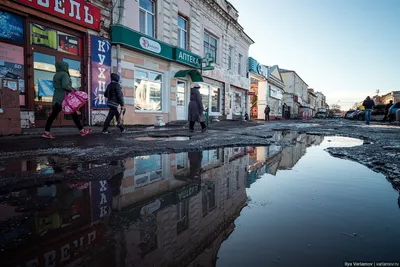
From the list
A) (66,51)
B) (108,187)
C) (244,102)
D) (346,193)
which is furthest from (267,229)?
(244,102)

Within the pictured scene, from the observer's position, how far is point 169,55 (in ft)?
41.8

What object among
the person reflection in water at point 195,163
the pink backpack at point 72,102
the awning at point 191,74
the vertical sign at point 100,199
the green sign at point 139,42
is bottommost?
the vertical sign at point 100,199

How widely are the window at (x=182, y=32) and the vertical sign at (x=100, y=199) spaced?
13.6 metres

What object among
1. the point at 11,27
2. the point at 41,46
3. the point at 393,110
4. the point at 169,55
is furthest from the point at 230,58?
the point at 11,27

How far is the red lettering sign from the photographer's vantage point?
7371 mm

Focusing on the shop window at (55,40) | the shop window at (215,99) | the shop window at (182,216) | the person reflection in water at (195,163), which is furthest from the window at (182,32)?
the shop window at (182,216)

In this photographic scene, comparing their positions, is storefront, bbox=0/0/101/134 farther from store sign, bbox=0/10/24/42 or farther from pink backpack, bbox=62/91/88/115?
pink backpack, bbox=62/91/88/115

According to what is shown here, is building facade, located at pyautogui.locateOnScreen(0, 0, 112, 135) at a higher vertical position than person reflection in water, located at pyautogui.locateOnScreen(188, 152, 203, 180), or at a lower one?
higher

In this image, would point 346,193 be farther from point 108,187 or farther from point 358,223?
point 108,187

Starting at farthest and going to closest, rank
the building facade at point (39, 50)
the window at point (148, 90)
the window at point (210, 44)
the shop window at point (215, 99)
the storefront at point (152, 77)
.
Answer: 1. the shop window at point (215, 99)
2. the window at point (210, 44)
3. the window at point (148, 90)
4. the storefront at point (152, 77)
5. the building facade at point (39, 50)

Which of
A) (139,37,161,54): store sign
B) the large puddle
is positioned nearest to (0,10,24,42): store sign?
(139,37,161,54): store sign

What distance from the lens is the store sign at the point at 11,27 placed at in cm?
673

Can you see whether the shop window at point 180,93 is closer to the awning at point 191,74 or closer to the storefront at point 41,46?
the awning at point 191,74

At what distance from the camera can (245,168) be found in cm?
311
